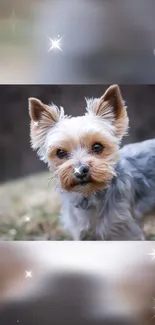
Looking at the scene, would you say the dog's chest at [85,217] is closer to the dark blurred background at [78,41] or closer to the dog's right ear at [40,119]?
the dog's right ear at [40,119]

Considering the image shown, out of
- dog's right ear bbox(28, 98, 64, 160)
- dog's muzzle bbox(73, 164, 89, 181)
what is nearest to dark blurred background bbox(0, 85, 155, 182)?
dog's right ear bbox(28, 98, 64, 160)

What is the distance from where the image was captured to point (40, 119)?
167cm

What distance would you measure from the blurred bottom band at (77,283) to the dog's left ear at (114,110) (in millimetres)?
401

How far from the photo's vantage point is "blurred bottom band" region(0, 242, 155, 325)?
63.9 inches

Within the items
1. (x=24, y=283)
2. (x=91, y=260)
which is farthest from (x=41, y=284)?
(x=91, y=260)

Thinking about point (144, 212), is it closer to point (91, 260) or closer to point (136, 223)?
point (136, 223)

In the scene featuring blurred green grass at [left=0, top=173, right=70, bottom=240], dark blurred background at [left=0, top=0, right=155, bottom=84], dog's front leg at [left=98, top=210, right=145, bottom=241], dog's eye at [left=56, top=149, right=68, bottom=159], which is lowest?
dog's front leg at [left=98, top=210, right=145, bottom=241]

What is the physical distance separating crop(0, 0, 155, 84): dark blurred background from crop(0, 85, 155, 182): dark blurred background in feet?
0.10

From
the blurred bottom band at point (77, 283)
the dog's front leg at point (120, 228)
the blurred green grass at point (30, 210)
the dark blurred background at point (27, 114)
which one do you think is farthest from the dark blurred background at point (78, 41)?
the blurred bottom band at point (77, 283)

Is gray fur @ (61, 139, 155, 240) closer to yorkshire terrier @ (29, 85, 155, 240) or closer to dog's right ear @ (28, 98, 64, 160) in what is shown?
yorkshire terrier @ (29, 85, 155, 240)

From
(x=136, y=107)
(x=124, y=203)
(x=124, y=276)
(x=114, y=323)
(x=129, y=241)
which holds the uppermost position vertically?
→ (x=136, y=107)

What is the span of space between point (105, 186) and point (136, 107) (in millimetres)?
293

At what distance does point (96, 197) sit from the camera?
1.65m

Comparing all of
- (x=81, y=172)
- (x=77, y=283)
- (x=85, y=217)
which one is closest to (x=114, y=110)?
(x=81, y=172)
